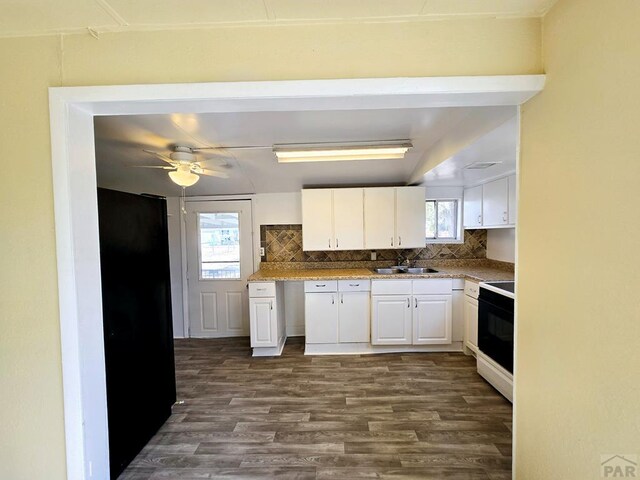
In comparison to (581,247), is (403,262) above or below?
below

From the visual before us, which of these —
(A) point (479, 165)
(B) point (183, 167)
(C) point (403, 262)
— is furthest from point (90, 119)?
(C) point (403, 262)

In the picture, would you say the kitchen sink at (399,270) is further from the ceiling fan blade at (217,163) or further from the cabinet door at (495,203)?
the ceiling fan blade at (217,163)

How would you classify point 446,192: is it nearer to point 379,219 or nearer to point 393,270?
point 379,219

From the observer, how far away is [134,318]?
68.2 inches

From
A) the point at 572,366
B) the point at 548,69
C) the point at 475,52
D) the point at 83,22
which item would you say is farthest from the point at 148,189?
the point at 572,366

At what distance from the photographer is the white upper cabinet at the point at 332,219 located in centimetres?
338

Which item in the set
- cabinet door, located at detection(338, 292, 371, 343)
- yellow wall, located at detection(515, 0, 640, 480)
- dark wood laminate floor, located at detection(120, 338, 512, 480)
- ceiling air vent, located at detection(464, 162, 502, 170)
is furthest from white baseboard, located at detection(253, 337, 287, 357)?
ceiling air vent, located at detection(464, 162, 502, 170)

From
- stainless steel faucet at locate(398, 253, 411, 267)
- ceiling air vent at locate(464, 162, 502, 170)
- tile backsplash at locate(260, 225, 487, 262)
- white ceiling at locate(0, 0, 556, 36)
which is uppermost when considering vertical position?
white ceiling at locate(0, 0, 556, 36)

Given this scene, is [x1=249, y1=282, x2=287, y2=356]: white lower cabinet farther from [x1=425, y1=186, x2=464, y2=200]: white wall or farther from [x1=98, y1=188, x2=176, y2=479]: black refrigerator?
[x1=425, y1=186, x2=464, y2=200]: white wall

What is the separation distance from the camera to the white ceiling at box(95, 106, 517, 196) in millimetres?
1956

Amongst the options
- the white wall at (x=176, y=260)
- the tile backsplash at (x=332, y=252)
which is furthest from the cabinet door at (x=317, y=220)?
the white wall at (x=176, y=260)

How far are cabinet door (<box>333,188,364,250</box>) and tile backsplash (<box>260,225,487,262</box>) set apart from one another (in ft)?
1.25

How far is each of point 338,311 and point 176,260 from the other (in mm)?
2352

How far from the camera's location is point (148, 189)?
3.40m
